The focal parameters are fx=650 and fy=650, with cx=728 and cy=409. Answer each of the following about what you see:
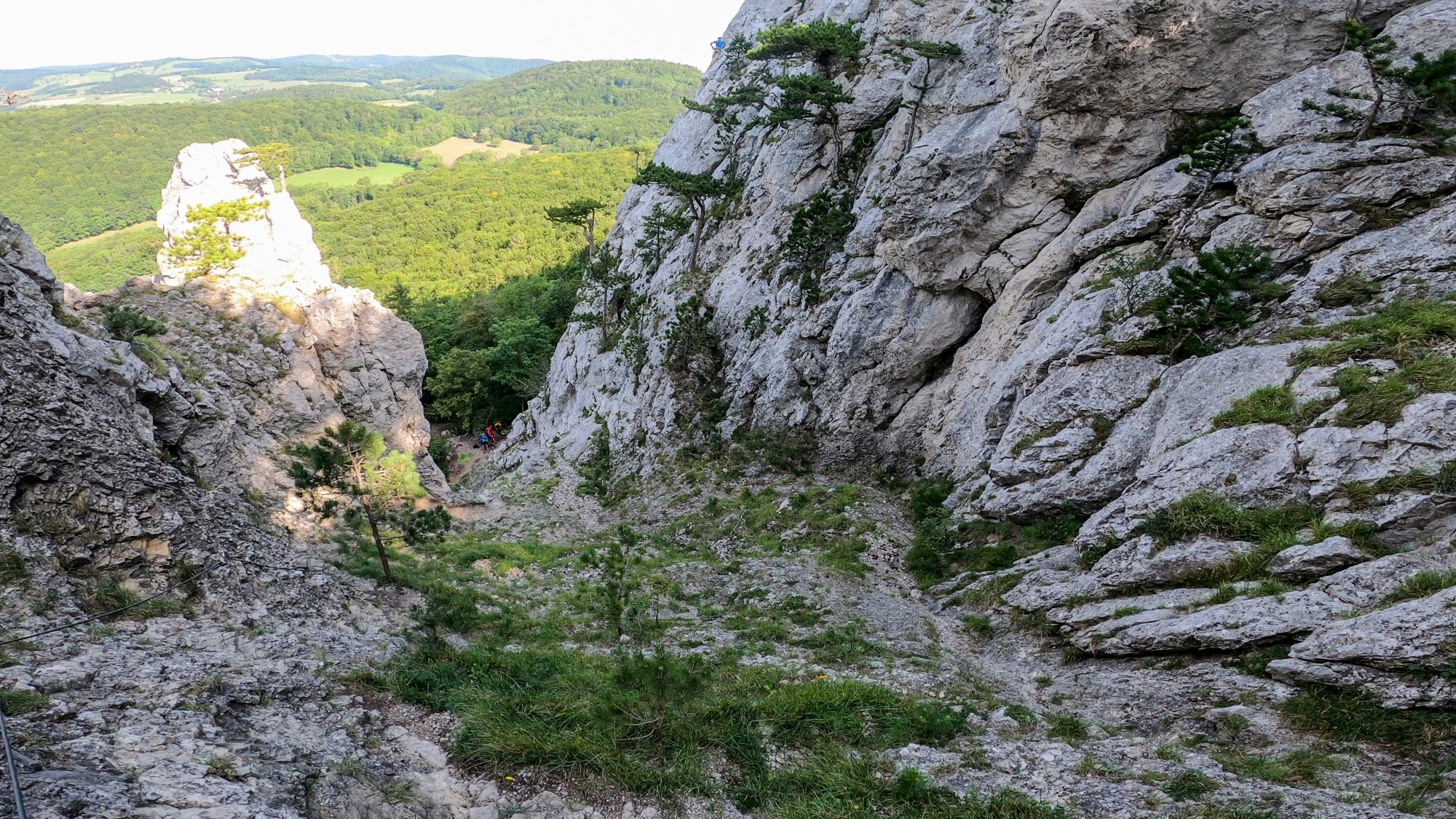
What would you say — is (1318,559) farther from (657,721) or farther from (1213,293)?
(657,721)

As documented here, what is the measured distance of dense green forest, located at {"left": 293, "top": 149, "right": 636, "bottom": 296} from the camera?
8838cm

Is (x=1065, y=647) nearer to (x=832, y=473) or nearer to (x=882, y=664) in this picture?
(x=882, y=664)

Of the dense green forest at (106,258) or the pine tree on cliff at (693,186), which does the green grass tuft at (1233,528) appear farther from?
the dense green forest at (106,258)

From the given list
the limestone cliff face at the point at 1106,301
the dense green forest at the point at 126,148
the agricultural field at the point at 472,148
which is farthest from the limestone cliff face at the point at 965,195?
the agricultural field at the point at 472,148

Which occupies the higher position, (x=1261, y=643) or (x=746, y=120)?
(x=746, y=120)

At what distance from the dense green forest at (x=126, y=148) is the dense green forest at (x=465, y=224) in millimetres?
28242

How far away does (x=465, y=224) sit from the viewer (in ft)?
339

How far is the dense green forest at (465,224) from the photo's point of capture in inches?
3479

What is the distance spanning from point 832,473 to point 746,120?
2508cm

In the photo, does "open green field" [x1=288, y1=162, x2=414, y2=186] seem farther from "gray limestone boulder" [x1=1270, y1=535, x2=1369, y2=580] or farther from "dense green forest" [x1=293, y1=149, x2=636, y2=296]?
"gray limestone boulder" [x1=1270, y1=535, x2=1369, y2=580]

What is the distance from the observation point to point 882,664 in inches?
488

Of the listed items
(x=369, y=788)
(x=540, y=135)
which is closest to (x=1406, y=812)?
(x=369, y=788)

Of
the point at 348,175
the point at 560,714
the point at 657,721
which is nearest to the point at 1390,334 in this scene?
the point at 657,721

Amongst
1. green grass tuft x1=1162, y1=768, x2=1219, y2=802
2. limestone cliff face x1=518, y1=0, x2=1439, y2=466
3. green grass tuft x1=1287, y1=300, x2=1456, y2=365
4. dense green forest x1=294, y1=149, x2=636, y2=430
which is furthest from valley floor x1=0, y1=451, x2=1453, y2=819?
dense green forest x1=294, y1=149, x2=636, y2=430
